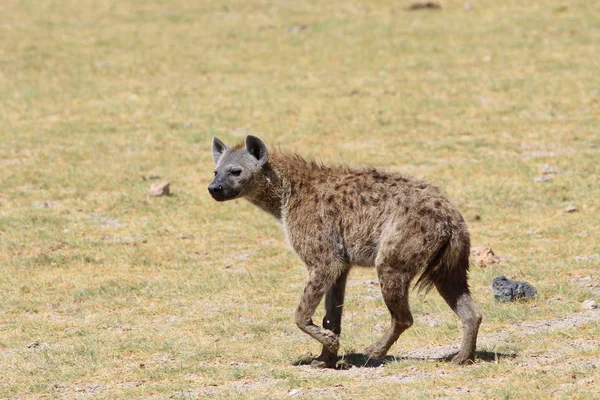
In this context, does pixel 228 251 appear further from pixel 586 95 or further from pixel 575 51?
pixel 575 51

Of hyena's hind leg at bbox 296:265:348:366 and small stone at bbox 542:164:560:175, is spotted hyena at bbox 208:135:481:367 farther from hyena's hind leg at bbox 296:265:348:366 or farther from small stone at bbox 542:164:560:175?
small stone at bbox 542:164:560:175

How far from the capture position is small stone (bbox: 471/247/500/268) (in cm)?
990

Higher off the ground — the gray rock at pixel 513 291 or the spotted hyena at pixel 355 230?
the spotted hyena at pixel 355 230

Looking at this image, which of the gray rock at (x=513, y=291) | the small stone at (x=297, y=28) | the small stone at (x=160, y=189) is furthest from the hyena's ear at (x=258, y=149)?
the small stone at (x=297, y=28)

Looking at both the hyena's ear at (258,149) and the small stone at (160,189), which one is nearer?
the hyena's ear at (258,149)

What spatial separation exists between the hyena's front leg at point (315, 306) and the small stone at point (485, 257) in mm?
3102

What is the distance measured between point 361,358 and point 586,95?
1068 centimetres

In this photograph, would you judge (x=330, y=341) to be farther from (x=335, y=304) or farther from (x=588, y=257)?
(x=588, y=257)

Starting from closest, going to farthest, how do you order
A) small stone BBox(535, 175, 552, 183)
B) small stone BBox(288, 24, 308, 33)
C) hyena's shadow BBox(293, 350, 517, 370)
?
hyena's shadow BBox(293, 350, 517, 370) < small stone BBox(535, 175, 552, 183) < small stone BBox(288, 24, 308, 33)

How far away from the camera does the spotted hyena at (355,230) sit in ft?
22.3

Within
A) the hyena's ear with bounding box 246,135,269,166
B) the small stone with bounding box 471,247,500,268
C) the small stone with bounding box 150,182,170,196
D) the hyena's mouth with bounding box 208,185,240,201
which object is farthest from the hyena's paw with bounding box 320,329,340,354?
the small stone with bounding box 150,182,170,196

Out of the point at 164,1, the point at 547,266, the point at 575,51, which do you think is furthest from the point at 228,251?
the point at 164,1

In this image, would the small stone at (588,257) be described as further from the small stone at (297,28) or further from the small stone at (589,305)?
the small stone at (297,28)

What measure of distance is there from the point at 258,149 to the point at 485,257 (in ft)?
10.1
